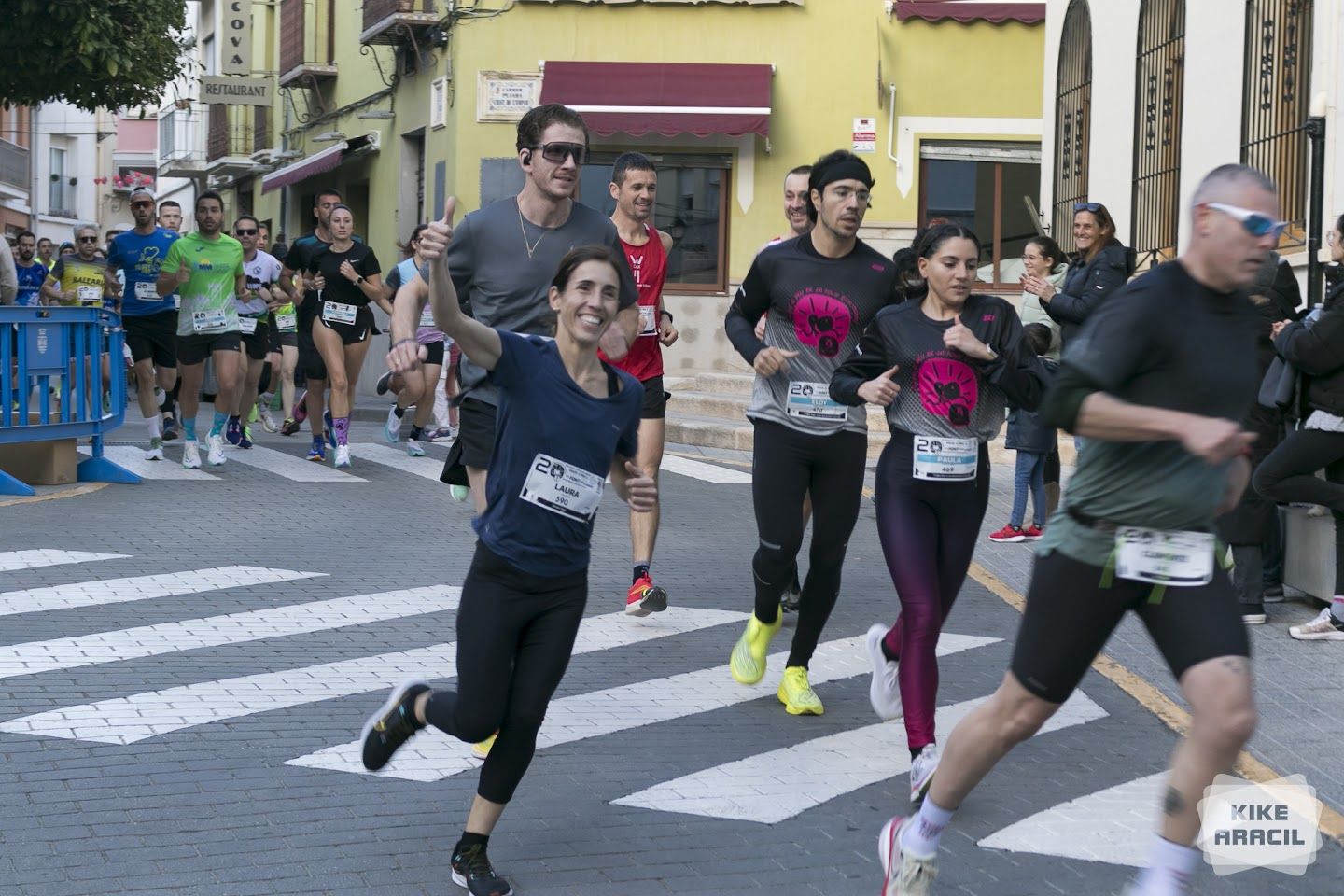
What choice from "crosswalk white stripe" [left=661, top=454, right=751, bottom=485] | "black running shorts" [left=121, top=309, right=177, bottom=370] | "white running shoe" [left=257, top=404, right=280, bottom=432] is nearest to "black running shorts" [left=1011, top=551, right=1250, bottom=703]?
"crosswalk white stripe" [left=661, top=454, right=751, bottom=485]

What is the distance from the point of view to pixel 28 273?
23125 mm

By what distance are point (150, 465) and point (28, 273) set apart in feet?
32.6

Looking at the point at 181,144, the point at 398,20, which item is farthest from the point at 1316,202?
the point at 181,144

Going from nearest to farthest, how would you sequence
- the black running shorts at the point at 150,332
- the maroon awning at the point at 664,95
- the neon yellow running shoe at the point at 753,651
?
the neon yellow running shoe at the point at 753,651
the black running shorts at the point at 150,332
the maroon awning at the point at 664,95

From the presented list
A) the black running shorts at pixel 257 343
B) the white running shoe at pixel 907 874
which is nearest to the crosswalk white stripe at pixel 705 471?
the black running shorts at pixel 257 343

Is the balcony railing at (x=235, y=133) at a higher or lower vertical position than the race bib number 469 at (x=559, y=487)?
higher

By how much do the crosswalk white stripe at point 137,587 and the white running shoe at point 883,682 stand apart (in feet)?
13.3

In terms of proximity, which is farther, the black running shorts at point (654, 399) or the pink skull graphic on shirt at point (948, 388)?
the black running shorts at point (654, 399)

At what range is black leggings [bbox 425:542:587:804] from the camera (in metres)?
4.79

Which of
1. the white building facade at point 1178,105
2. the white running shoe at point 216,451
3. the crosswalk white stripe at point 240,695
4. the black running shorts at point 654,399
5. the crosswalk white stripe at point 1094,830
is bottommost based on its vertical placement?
the crosswalk white stripe at point 1094,830

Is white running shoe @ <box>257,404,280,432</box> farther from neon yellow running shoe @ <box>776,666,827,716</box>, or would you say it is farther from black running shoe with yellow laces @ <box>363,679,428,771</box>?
black running shoe with yellow laces @ <box>363,679,428,771</box>

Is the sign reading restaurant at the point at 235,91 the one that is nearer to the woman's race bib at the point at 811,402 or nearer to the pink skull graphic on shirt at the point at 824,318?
the pink skull graphic on shirt at the point at 824,318

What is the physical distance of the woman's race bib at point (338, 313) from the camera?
48.0 feet

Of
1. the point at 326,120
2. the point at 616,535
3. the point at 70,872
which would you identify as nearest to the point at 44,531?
the point at 616,535
